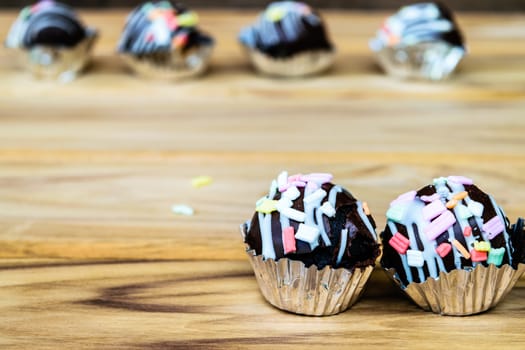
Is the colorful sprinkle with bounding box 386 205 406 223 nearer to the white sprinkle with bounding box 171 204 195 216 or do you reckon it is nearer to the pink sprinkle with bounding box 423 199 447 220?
the pink sprinkle with bounding box 423 199 447 220

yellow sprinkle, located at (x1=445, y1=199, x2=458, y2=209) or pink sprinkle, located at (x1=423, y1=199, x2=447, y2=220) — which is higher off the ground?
yellow sprinkle, located at (x1=445, y1=199, x2=458, y2=209)

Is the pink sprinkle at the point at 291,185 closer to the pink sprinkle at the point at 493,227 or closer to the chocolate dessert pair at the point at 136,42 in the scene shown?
the pink sprinkle at the point at 493,227

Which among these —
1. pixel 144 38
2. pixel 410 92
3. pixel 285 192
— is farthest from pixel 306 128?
pixel 285 192

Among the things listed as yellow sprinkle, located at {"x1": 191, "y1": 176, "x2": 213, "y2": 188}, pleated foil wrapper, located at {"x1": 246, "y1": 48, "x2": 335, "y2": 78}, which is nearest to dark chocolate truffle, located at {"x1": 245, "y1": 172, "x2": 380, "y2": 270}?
yellow sprinkle, located at {"x1": 191, "y1": 176, "x2": 213, "y2": 188}

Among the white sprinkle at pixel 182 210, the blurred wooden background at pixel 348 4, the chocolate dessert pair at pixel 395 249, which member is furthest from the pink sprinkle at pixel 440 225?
the blurred wooden background at pixel 348 4

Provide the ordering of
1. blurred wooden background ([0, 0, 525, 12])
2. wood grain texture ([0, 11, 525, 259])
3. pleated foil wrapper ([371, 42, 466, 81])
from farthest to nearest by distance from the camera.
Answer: blurred wooden background ([0, 0, 525, 12]), pleated foil wrapper ([371, 42, 466, 81]), wood grain texture ([0, 11, 525, 259])

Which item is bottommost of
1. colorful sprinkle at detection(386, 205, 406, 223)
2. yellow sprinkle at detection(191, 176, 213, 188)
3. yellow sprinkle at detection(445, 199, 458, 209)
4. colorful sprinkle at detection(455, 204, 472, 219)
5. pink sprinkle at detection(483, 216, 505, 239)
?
yellow sprinkle at detection(191, 176, 213, 188)

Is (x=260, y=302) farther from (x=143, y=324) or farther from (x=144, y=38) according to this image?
(x=144, y=38)
